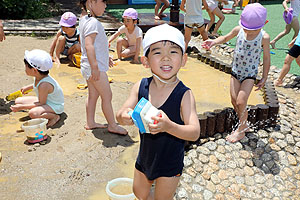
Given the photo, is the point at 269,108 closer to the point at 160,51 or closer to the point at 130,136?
the point at 130,136

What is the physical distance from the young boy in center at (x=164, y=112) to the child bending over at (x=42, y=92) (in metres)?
1.93

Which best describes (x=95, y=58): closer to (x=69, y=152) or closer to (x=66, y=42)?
(x=69, y=152)

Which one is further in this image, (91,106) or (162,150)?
(91,106)

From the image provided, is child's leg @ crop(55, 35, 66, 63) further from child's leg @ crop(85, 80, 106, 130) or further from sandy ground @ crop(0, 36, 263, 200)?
child's leg @ crop(85, 80, 106, 130)

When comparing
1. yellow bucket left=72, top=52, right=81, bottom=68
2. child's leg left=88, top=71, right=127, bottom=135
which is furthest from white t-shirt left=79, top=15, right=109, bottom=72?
yellow bucket left=72, top=52, right=81, bottom=68

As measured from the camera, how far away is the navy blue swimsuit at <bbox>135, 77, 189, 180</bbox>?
2.25 m

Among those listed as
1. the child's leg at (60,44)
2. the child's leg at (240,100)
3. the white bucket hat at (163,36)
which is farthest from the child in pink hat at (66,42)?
the white bucket hat at (163,36)

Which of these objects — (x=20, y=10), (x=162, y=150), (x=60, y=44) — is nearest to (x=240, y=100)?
(x=162, y=150)

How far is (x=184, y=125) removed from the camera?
6.93 ft

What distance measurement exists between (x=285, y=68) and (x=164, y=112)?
14.5 ft

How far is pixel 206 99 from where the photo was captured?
5109 mm

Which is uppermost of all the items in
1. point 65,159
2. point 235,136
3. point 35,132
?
point 35,132

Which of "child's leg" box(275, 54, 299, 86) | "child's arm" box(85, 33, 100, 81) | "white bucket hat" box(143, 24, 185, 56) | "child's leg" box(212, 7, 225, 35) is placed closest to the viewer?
"white bucket hat" box(143, 24, 185, 56)

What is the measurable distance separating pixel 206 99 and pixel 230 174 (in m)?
1.57
